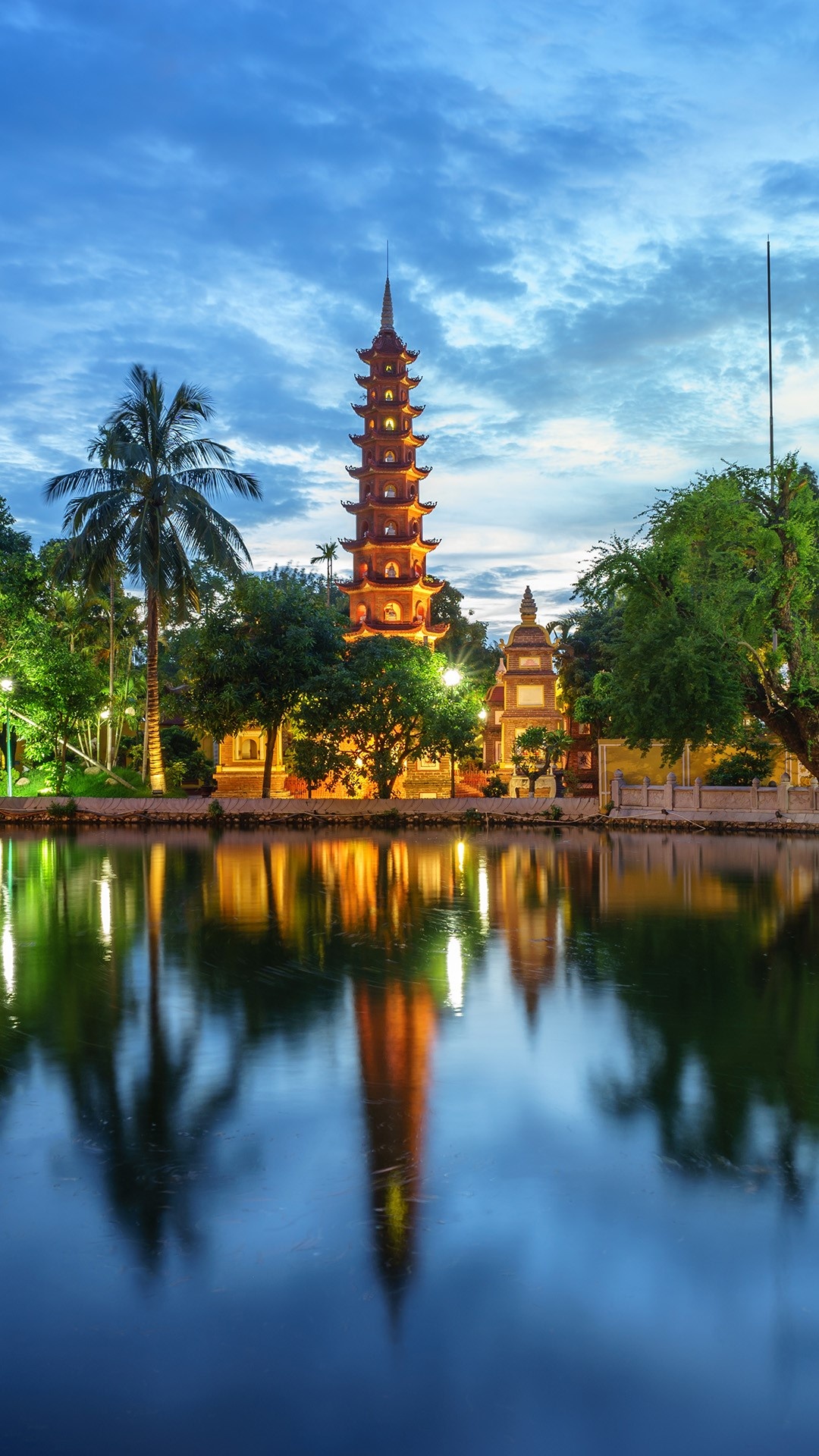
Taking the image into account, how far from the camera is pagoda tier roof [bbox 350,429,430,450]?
2092 inches

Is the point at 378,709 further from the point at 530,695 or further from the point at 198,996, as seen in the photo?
the point at 198,996

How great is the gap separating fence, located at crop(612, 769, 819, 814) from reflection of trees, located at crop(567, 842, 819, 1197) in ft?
48.3

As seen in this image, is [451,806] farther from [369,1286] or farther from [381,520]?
[369,1286]

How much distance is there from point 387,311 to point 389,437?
343 inches

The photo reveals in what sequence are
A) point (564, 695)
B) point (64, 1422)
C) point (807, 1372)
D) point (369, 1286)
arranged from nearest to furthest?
point (64, 1422) < point (807, 1372) < point (369, 1286) < point (564, 695)

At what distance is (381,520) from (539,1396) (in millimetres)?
50736

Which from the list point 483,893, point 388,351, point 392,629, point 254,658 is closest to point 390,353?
point 388,351

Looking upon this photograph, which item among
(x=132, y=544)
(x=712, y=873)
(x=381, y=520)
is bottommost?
(x=712, y=873)

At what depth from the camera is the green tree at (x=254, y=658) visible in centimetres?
3312

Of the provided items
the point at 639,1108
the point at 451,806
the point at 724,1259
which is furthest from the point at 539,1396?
the point at 451,806

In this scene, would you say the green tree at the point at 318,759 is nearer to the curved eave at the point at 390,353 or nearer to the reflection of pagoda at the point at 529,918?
the reflection of pagoda at the point at 529,918

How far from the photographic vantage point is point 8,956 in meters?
A: 10.3

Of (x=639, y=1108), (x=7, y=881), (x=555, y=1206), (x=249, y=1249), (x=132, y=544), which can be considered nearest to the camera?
(x=249, y=1249)

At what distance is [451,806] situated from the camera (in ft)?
107
